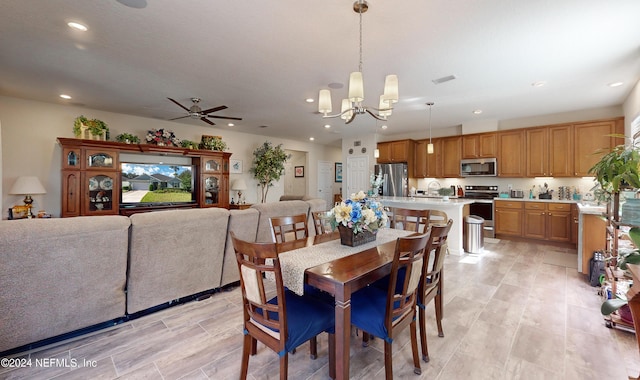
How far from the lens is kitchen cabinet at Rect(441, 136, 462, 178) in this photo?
644 cm

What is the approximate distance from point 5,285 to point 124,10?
7.32 feet

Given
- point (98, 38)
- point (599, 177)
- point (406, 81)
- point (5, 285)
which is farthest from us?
point (406, 81)

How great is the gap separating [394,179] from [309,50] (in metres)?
4.92

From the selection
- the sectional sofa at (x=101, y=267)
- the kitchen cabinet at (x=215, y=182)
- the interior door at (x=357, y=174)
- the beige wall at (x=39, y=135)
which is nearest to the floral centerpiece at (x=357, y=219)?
the sectional sofa at (x=101, y=267)

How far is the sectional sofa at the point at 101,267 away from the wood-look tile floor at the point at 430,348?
222 mm

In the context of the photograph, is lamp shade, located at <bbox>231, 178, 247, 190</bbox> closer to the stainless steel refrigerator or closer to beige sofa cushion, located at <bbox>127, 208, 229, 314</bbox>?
the stainless steel refrigerator

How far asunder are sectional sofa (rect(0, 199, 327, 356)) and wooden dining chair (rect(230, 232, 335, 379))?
3.93 ft

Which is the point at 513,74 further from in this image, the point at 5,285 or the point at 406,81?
the point at 5,285

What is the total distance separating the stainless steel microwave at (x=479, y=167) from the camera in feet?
19.5

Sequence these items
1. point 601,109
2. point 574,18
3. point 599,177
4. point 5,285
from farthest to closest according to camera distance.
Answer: point 601,109, point 574,18, point 599,177, point 5,285

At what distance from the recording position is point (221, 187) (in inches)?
247

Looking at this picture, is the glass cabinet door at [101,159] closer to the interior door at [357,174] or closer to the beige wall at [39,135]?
the beige wall at [39,135]

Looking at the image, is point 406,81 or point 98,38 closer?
point 98,38

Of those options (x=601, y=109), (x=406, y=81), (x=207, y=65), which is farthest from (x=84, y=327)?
(x=601, y=109)
